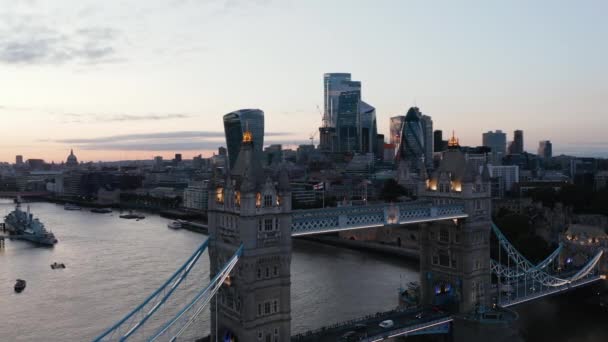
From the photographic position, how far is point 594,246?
48125mm

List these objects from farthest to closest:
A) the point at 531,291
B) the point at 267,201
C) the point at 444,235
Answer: the point at 531,291 < the point at 444,235 < the point at 267,201

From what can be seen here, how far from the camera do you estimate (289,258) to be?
25.6 m

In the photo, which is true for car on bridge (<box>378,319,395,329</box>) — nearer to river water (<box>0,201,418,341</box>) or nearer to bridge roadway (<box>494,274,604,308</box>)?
river water (<box>0,201,418,341</box>)

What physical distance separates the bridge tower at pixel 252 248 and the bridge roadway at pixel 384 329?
3.07m

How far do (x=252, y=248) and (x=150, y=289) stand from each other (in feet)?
90.4

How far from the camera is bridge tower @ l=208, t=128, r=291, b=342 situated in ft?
79.8

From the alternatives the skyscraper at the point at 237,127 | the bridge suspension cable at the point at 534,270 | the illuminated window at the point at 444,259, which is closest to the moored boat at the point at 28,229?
the illuminated window at the point at 444,259

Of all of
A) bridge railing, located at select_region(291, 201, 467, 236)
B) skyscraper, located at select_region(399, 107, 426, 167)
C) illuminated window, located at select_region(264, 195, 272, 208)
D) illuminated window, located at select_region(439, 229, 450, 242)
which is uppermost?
skyscraper, located at select_region(399, 107, 426, 167)

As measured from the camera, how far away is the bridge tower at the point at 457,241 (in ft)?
109

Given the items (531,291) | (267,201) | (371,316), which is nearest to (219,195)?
→ (267,201)

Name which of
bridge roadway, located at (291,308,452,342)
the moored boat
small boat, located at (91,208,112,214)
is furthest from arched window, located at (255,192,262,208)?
small boat, located at (91,208,112,214)

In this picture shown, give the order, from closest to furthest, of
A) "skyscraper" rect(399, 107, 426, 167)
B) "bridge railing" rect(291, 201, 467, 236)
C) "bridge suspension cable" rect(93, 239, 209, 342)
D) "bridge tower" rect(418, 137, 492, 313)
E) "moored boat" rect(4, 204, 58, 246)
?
"bridge suspension cable" rect(93, 239, 209, 342)
"bridge railing" rect(291, 201, 467, 236)
"bridge tower" rect(418, 137, 492, 313)
"moored boat" rect(4, 204, 58, 246)
"skyscraper" rect(399, 107, 426, 167)

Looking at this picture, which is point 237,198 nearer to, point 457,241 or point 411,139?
point 457,241

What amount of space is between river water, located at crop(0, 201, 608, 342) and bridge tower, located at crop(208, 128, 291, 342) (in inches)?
492
